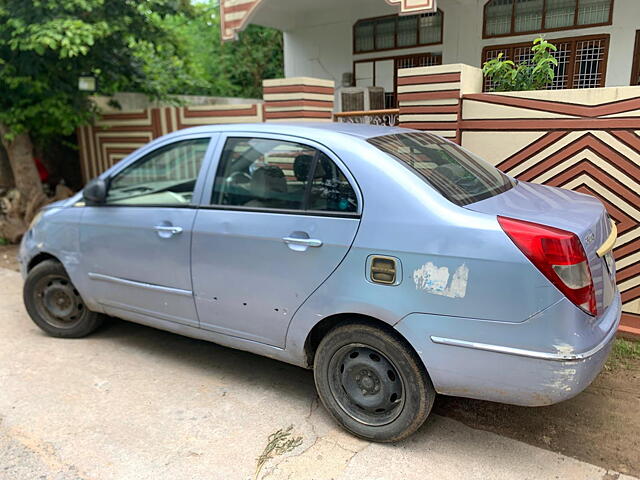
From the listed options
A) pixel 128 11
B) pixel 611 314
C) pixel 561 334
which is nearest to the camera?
pixel 561 334

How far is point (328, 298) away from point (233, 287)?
70cm

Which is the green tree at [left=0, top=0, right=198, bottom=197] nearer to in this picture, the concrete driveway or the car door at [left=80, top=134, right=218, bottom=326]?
the car door at [left=80, top=134, right=218, bottom=326]

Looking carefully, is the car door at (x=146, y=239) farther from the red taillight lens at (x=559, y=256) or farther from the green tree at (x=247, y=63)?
the green tree at (x=247, y=63)

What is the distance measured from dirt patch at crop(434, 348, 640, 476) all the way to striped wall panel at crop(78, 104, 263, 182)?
15.6ft

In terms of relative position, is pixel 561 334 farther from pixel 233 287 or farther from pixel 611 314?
pixel 233 287

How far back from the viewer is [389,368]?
2.77 meters

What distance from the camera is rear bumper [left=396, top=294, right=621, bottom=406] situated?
2.34 m

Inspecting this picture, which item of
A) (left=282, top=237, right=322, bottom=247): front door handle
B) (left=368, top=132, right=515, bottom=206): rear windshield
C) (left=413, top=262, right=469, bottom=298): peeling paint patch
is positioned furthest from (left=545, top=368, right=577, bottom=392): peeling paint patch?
(left=282, top=237, right=322, bottom=247): front door handle

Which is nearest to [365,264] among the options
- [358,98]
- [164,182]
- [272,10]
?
[164,182]

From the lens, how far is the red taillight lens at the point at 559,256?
2.30 m

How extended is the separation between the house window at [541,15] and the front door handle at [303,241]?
21.1ft

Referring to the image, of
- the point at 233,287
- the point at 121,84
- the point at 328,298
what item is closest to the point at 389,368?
the point at 328,298

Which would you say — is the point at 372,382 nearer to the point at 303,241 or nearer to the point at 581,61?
the point at 303,241

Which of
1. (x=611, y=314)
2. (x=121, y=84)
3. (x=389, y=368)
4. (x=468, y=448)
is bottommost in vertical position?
(x=468, y=448)
